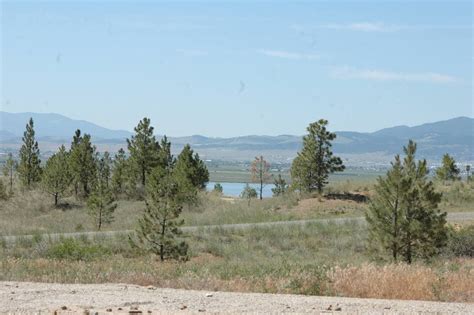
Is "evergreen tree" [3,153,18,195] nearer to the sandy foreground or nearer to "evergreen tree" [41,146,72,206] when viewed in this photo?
"evergreen tree" [41,146,72,206]

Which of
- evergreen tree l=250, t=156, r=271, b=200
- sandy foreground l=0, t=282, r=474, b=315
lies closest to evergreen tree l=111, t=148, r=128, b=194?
evergreen tree l=250, t=156, r=271, b=200

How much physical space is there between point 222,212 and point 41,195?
56.3ft

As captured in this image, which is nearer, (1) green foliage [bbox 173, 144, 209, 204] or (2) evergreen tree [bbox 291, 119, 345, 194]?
(2) evergreen tree [bbox 291, 119, 345, 194]

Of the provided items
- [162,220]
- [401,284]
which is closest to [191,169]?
[162,220]

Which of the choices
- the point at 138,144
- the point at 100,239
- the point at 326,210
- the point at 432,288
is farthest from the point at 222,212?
the point at 432,288

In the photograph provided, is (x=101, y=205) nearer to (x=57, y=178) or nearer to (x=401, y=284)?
(x=57, y=178)

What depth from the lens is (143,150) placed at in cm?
5369

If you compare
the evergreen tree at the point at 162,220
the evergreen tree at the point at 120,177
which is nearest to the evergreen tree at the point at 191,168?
the evergreen tree at the point at 120,177

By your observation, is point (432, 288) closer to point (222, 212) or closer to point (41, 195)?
A: point (222, 212)

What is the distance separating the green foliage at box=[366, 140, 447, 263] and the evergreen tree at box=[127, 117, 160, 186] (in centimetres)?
3439

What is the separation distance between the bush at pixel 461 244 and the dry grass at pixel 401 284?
14.0m

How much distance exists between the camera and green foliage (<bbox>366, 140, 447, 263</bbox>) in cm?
2080

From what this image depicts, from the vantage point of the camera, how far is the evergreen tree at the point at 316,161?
149ft

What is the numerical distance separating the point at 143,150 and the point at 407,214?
3535 centimetres
